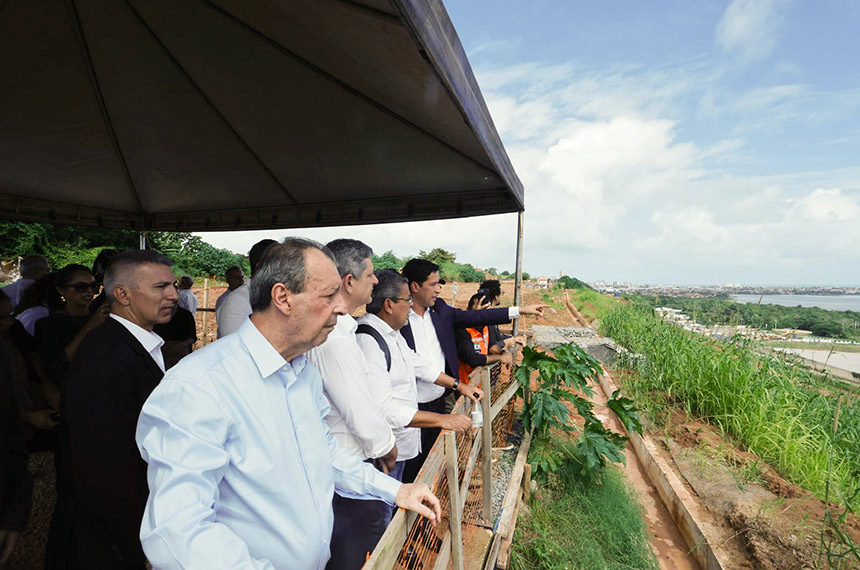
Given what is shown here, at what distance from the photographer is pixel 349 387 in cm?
165

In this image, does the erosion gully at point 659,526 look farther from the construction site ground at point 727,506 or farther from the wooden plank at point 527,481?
the wooden plank at point 527,481

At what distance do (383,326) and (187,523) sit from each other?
1.43 meters

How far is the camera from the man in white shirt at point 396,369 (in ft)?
6.47

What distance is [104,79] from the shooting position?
2.93 meters

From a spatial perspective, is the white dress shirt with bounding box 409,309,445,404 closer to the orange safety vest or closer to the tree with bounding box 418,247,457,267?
the orange safety vest

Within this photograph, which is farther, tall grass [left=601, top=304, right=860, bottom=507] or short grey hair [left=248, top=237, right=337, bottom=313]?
tall grass [left=601, top=304, right=860, bottom=507]

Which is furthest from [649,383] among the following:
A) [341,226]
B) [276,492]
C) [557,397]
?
[276,492]

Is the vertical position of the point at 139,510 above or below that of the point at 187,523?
below

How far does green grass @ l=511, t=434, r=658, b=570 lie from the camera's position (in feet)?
10.6

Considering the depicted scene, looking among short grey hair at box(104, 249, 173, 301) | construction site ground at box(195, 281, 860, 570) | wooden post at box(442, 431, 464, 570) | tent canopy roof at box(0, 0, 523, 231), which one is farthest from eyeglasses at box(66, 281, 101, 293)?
construction site ground at box(195, 281, 860, 570)

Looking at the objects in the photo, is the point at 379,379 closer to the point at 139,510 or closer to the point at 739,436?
the point at 139,510

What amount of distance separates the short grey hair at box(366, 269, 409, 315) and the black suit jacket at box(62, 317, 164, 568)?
1.14 m

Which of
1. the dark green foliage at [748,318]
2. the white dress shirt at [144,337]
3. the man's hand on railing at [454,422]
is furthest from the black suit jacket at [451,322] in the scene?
the dark green foliage at [748,318]

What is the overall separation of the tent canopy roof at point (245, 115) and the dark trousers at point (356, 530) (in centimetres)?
184
